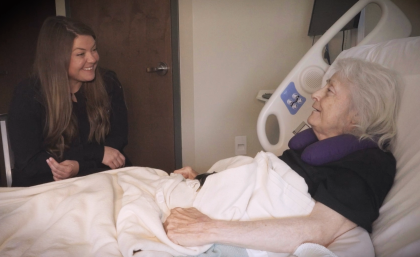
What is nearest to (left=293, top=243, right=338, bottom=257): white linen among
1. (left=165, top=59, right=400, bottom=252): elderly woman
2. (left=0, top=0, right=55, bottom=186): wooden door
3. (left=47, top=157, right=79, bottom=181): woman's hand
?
(left=165, top=59, right=400, bottom=252): elderly woman

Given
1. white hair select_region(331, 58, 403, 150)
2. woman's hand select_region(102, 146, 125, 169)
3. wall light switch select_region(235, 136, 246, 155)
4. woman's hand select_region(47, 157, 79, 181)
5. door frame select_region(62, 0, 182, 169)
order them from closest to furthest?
white hair select_region(331, 58, 403, 150), woman's hand select_region(47, 157, 79, 181), woman's hand select_region(102, 146, 125, 169), door frame select_region(62, 0, 182, 169), wall light switch select_region(235, 136, 246, 155)

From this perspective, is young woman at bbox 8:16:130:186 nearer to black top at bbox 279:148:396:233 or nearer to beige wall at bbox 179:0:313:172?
beige wall at bbox 179:0:313:172

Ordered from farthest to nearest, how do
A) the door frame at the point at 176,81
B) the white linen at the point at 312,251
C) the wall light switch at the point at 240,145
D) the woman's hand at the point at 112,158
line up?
the wall light switch at the point at 240,145
the door frame at the point at 176,81
the woman's hand at the point at 112,158
the white linen at the point at 312,251

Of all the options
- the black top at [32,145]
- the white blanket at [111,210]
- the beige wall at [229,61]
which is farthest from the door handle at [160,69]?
the white blanket at [111,210]

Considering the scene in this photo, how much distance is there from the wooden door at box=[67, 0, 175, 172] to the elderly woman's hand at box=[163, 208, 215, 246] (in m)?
1.30

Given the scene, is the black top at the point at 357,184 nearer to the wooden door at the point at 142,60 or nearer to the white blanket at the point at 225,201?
the white blanket at the point at 225,201

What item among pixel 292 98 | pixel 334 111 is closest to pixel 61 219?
pixel 334 111

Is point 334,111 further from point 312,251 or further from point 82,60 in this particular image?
point 82,60

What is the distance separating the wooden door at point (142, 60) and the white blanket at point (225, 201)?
1.19m

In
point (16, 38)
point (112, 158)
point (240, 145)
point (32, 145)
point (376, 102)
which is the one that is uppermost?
point (16, 38)

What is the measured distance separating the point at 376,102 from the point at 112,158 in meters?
1.23

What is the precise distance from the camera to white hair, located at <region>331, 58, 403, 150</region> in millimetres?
1040

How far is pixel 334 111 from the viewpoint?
1.10m

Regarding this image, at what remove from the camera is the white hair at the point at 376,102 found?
3.41 ft
